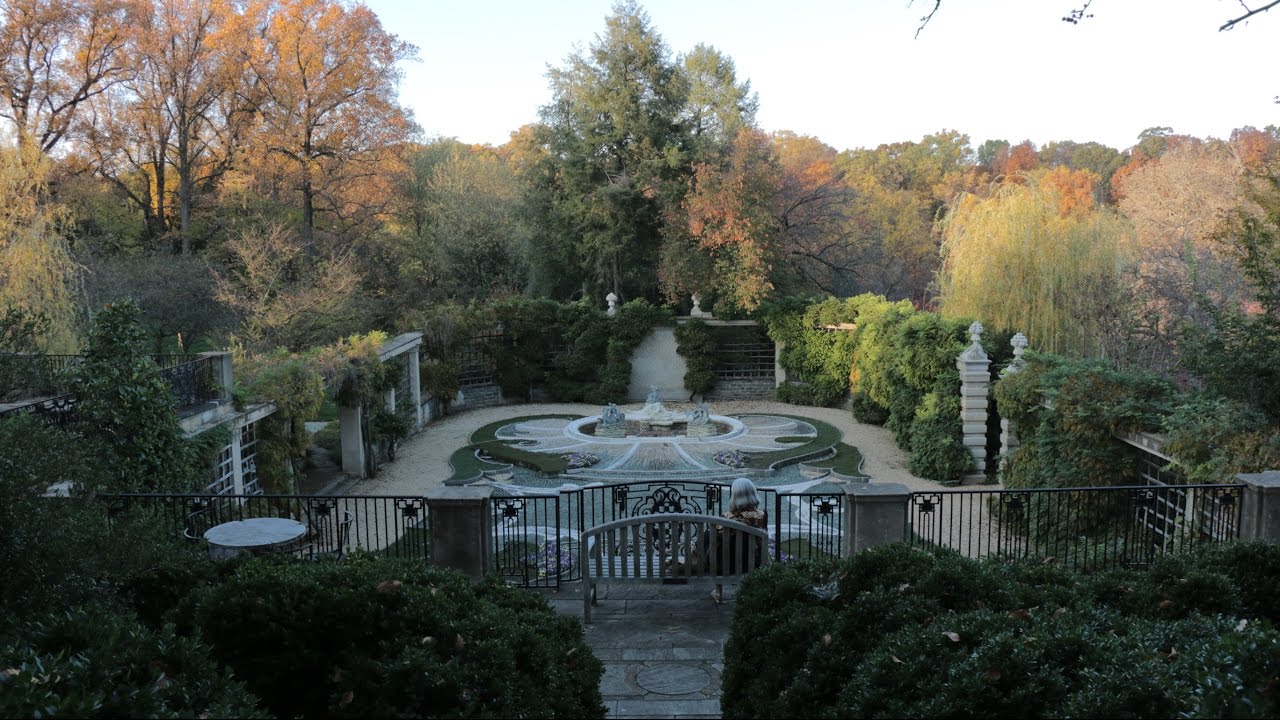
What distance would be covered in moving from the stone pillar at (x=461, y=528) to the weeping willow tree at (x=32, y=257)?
10405 millimetres

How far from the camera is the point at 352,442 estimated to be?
637 inches

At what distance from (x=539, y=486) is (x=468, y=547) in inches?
360

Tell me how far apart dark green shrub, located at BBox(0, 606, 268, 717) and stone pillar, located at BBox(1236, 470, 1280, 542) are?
23.0 feet

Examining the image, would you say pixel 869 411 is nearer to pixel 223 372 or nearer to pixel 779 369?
pixel 779 369

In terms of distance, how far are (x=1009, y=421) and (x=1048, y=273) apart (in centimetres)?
354

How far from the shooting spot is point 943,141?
43969 millimetres

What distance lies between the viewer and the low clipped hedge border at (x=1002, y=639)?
112 inches

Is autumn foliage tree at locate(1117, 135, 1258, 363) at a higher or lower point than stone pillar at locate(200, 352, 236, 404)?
higher

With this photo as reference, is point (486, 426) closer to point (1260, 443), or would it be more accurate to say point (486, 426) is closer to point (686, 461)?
point (686, 461)

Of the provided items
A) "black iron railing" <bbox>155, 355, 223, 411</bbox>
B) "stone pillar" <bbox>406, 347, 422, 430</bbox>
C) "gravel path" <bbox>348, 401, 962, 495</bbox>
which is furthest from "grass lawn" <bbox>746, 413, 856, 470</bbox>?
"black iron railing" <bbox>155, 355, 223, 411</bbox>

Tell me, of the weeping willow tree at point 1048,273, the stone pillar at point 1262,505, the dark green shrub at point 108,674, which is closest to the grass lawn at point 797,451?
the weeping willow tree at point 1048,273

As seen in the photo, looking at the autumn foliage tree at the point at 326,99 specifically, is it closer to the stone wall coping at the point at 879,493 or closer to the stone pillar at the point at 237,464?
the stone pillar at the point at 237,464

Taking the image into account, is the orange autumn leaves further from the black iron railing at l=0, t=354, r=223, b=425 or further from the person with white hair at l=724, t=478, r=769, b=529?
the person with white hair at l=724, t=478, r=769, b=529

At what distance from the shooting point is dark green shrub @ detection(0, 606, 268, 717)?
242 cm
